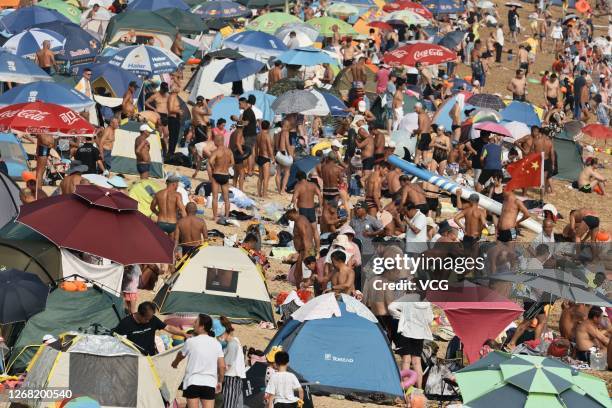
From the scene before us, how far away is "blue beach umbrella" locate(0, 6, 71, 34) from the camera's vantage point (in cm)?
2964

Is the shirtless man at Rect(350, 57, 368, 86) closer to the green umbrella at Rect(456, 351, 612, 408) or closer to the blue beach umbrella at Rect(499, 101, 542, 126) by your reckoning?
the blue beach umbrella at Rect(499, 101, 542, 126)

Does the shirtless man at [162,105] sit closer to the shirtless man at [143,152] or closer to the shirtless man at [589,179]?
the shirtless man at [143,152]

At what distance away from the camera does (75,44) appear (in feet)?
92.5

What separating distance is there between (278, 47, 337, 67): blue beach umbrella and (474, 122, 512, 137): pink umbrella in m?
4.24

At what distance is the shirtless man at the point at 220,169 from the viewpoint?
21.5 meters

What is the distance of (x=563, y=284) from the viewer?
16.9 meters

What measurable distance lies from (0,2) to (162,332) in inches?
789

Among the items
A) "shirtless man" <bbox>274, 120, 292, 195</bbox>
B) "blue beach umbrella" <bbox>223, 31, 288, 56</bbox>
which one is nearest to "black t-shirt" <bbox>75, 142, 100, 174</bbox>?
"shirtless man" <bbox>274, 120, 292, 195</bbox>

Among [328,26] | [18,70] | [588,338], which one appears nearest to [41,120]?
[18,70]

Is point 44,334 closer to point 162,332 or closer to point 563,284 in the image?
point 162,332

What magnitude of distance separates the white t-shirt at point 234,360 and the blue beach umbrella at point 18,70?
10.9m

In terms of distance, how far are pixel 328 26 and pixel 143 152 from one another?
51.1ft

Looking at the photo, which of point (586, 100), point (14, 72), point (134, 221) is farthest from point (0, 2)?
point (134, 221)

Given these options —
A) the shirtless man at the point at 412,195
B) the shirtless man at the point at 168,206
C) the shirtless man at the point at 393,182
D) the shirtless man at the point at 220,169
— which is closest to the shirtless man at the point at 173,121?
the shirtless man at the point at 220,169
